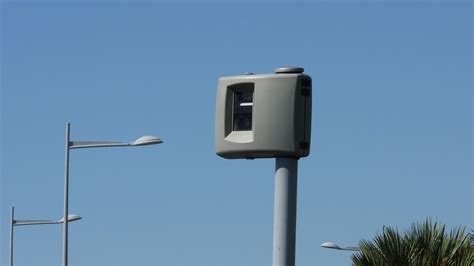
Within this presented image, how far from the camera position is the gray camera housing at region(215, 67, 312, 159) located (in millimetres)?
14883

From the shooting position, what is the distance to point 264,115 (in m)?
14.9

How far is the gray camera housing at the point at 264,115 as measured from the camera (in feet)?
48.8

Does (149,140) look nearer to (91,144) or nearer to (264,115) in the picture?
(91,144)

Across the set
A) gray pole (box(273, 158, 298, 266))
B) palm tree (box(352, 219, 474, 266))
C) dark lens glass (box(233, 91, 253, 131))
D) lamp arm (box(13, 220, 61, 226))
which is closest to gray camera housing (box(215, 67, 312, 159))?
dark lens glass (box(233, 91, 253, 131))

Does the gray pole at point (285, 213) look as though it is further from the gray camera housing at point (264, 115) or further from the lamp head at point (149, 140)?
the lamp head at point (149, 140)

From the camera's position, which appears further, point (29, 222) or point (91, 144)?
point (29, 222)

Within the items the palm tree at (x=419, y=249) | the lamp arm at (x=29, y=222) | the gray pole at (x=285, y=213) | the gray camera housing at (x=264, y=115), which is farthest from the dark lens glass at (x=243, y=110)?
the lamp arm at (x=29, y=222)

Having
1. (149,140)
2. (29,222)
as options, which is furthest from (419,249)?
(29,222)

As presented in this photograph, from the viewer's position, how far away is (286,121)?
48.8ft

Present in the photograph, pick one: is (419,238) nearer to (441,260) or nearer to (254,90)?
(441,260)

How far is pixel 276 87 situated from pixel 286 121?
0.34m

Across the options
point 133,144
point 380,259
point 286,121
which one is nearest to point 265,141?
point 286,121

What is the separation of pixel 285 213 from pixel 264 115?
3.43 feet

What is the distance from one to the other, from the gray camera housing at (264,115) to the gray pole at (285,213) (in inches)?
9.1
